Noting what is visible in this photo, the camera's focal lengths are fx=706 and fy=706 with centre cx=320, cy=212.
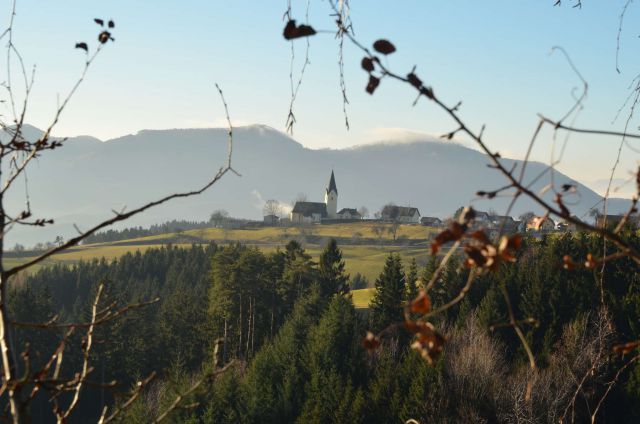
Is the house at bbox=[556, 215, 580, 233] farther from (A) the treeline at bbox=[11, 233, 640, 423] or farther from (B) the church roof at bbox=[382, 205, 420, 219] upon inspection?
(B) the church roof at bbox=[382, 205, 420, 219]

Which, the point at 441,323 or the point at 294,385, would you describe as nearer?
the point at 294,385

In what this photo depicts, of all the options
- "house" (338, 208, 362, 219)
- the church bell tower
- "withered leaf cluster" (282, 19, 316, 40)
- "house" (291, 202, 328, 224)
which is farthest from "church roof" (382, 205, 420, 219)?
"withered leaf cluster" (282, 19, 316, 40)

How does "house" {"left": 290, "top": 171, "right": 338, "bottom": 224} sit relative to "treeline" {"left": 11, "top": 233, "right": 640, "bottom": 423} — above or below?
above

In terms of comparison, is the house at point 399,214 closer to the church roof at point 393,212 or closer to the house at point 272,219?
the church roof at point 393,212

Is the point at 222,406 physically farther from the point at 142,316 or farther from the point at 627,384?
the point at 142,316

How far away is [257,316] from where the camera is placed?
47.0 meters

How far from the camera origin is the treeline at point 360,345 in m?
27.5

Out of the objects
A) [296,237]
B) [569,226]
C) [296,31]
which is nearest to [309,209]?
[296,237]

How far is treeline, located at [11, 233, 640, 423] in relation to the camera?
27.5 metres

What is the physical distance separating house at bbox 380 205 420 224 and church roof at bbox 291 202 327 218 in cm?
1688

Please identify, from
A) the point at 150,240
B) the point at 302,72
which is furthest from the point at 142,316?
the point at 150,240

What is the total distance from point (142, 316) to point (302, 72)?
166ft

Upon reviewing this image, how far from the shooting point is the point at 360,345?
51.0 ft

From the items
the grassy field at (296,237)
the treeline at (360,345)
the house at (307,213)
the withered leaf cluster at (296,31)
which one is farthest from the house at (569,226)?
the house at (307,213)
